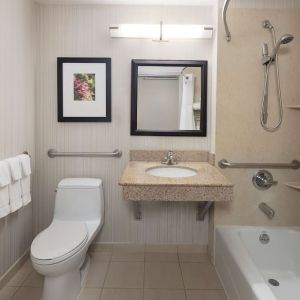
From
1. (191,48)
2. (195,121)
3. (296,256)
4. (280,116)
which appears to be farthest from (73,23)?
(296,256)

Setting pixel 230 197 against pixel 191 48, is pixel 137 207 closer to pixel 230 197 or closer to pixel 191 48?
pixel 230 197

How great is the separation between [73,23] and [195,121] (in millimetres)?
1334

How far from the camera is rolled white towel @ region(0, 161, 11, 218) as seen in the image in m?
1.54

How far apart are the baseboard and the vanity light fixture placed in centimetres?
196

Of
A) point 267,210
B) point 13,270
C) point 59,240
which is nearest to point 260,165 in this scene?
point 267,210

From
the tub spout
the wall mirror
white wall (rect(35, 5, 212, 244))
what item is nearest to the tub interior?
the tub spout

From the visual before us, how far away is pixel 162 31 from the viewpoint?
2.01 m

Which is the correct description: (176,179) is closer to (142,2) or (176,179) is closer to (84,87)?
(84,87)

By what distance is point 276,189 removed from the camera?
2.00 meters

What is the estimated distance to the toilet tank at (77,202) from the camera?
1.99 metres

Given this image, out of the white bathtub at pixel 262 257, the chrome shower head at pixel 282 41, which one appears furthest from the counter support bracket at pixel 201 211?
the chrome shower head at pixel 282 41

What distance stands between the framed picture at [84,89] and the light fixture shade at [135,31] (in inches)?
9.1

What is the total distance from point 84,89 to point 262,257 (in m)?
1.97

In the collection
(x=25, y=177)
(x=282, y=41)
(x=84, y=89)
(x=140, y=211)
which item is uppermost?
(x=282, y=41)
